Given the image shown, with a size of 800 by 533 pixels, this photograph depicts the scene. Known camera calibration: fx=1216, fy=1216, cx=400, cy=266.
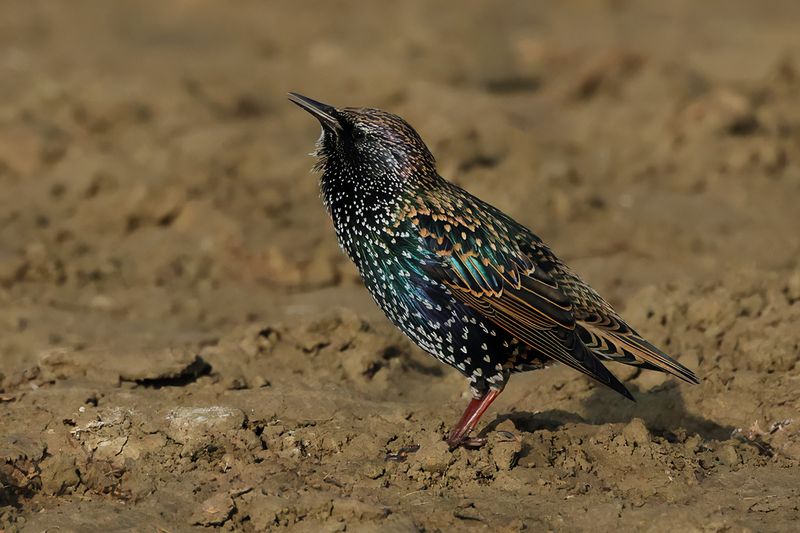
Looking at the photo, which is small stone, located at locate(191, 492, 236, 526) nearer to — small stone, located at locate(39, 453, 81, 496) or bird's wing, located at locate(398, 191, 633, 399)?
small stone, located at locate(39, 453, 81, 496)

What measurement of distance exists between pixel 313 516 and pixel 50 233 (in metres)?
4.73

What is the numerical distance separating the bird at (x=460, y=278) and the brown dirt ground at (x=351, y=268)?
1.21 feet

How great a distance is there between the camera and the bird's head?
596cm

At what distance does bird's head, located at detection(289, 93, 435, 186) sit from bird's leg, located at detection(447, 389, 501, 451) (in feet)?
3.69

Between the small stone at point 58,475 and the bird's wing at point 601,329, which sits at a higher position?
the bird's wing at point 601,329

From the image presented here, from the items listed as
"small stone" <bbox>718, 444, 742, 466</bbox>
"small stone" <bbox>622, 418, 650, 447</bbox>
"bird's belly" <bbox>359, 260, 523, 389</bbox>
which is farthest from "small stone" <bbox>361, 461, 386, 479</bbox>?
"small stone" <bbox>718, 444, 742, 466</bbox>

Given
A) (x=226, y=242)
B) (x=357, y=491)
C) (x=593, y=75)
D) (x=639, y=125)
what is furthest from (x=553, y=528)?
(x=593, y=75)

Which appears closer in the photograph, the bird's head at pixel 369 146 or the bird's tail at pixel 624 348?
the bird's tail at pixel 624 348

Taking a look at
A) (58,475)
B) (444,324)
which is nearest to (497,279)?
(444,324)

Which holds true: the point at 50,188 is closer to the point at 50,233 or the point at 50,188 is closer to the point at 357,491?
the point at 50,233

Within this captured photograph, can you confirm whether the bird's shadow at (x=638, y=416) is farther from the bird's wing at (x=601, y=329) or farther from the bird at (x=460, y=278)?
the bird's wing at (x=601, y=329)

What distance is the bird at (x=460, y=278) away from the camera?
5.64 meters

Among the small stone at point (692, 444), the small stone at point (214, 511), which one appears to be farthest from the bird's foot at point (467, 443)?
the small stone at point (214, 511)

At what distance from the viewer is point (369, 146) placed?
19.7 feet
